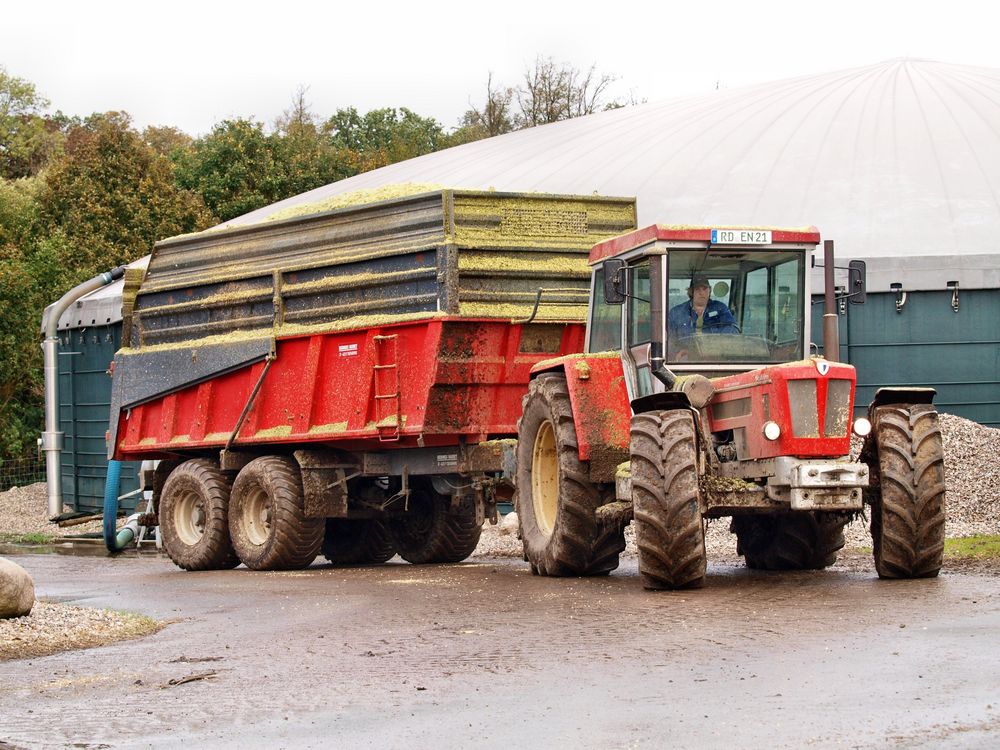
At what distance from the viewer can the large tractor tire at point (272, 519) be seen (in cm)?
1647

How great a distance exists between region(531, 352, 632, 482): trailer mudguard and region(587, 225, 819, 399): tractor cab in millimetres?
404

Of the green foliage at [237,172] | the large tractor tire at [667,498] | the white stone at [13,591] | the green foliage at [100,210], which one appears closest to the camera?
the white stone at [13,591]

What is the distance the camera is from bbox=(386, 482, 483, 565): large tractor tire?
17.4 m

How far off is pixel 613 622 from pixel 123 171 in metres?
38.5

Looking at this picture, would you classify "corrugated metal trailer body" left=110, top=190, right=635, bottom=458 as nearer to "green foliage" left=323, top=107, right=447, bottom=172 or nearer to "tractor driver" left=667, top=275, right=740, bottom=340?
"tractor driver" left=667, top=275, right=740, bottom=340

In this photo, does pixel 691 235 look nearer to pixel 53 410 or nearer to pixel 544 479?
pixel 544 479

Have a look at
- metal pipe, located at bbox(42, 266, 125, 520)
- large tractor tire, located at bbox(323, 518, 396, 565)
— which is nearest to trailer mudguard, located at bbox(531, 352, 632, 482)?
large tractor tire, located at bbox(323, 518, 396, 565)

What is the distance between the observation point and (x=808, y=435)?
437 inches

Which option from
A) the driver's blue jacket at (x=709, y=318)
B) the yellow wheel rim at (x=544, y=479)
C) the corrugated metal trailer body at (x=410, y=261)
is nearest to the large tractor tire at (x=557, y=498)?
the yellow wheel rim at (x=544, y=479)

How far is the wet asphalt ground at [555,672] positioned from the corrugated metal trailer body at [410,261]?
3.82 meters

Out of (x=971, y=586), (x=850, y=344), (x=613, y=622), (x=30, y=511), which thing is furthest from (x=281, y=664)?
(x=30, y=511)

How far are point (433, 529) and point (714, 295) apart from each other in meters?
6.26

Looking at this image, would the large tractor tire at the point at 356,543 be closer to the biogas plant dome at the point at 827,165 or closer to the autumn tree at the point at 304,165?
the biogas plant dome at the point at 827,165

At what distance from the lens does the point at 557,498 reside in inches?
520
